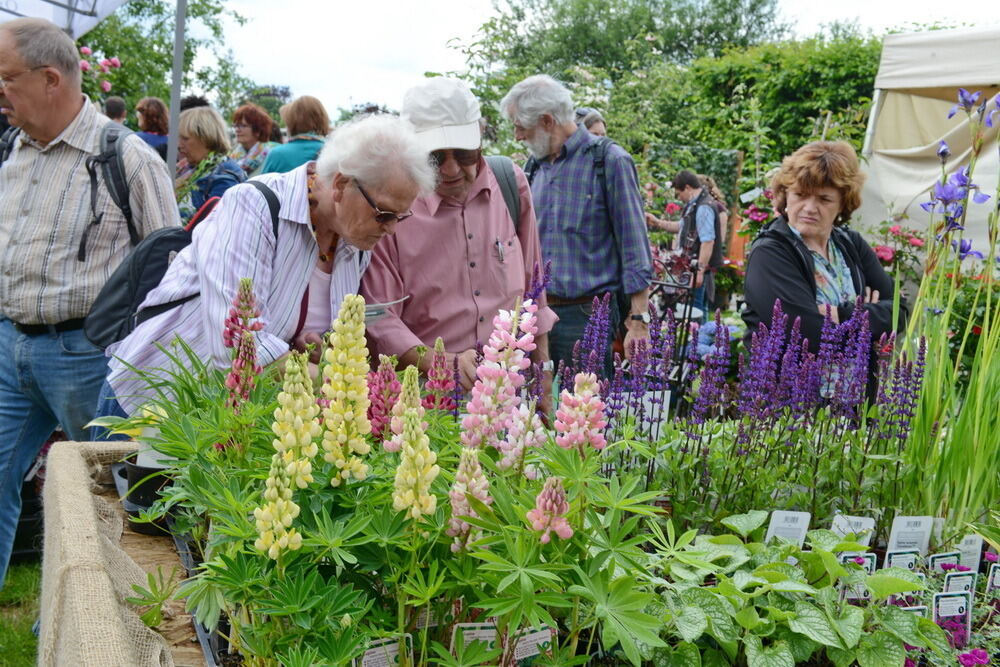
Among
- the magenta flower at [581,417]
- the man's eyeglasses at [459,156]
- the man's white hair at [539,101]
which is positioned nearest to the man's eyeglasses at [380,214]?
the man's eyeglasses at [459,156]

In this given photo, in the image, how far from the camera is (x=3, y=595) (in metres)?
3.69

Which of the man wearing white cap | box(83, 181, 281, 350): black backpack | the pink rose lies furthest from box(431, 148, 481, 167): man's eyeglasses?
the pink rose

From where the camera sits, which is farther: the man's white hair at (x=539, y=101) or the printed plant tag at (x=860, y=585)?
the man's white hair at (x=539, y=101)

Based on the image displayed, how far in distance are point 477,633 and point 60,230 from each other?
2381 millimetres

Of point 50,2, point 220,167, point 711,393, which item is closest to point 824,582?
point 711,393

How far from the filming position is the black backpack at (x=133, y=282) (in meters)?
2.50

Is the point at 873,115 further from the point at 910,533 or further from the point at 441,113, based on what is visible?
the point at 910,533

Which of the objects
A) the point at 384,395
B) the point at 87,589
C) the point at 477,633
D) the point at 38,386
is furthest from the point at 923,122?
the point at 87,589

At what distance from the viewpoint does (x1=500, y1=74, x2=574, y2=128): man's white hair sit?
3.91 m

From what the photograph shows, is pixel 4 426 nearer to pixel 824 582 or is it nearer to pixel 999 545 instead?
pixel 824 582

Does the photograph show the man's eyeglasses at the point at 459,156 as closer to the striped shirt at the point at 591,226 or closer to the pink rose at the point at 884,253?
the striped shirt at the point at 591,226

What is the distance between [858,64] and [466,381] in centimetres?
1444

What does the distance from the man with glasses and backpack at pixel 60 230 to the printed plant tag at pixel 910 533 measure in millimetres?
2436

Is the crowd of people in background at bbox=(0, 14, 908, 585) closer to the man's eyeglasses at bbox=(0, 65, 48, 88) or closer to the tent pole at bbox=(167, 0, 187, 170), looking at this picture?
the man's eyeglasses at bbox=(0, 65, 48, 88)
